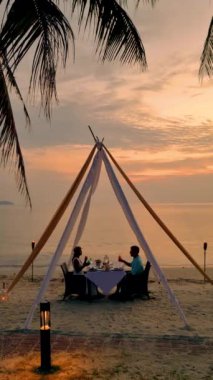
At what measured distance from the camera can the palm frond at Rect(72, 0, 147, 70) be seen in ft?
18.5

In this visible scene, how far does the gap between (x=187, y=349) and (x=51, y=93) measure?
15.4ft

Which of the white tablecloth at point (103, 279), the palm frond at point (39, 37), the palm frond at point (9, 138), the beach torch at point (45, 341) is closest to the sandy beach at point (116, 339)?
the beach torch at point (45, 341)

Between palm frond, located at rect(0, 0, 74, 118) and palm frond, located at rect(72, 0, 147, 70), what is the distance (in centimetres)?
30

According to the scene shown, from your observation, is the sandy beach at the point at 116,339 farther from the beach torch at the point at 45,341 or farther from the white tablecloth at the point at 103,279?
the white tablecloth at the point at 103,279

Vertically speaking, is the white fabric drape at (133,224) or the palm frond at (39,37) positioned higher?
the palm frond at (39,37)

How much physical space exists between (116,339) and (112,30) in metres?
5.18

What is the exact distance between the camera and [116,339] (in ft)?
25.4

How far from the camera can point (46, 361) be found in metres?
6.28

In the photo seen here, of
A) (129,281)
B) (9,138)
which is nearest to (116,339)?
(129,281)

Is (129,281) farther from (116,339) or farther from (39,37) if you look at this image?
(39,37)

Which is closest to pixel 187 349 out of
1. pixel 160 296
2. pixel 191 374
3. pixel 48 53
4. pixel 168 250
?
pixel 191 374

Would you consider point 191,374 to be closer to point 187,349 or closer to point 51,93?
point 187,349

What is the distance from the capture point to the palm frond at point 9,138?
591cm

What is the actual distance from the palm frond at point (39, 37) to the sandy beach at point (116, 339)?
3753 mm
